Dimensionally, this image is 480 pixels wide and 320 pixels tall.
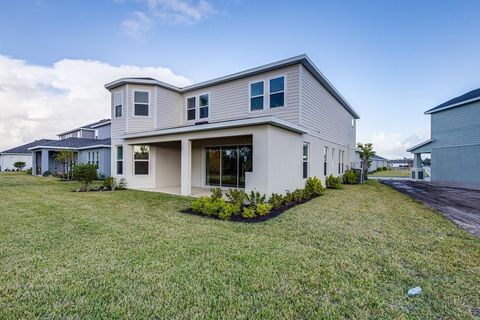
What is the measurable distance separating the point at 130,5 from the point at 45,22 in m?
4.22

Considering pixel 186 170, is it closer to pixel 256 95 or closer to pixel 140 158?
pixel 140 158

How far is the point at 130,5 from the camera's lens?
1081 cm

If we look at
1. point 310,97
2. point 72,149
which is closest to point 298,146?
point 310,97

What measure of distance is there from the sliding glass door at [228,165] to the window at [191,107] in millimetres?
2435

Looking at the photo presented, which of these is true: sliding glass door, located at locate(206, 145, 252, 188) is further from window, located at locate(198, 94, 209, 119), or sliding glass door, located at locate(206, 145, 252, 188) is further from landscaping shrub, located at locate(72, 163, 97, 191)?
landscaping shrub, located at locate(72, 163, 97, 191)

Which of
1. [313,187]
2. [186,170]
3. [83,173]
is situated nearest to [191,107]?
[186,170]

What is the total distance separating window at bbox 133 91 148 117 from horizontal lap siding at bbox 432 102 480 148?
801 inches

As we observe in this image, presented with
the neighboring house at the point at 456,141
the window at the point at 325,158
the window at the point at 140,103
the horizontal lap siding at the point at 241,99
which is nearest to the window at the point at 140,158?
the window at the point at 140,103

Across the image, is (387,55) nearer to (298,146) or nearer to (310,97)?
(310,97)

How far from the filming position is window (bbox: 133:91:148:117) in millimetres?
13141

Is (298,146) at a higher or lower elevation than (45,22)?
lower

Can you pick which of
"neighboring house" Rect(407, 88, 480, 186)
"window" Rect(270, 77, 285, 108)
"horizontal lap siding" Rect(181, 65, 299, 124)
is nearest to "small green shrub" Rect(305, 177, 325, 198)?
"horizontal lap siding" Rect(181, 65, 299, 124)

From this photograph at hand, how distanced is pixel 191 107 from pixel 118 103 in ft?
13.8

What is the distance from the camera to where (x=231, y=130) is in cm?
896
